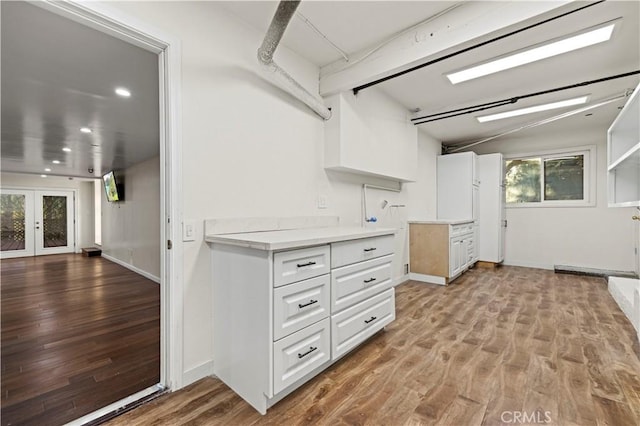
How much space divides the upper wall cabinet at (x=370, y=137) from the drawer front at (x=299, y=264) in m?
1.28

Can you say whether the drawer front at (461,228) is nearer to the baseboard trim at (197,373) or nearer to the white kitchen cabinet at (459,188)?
the white kitchen cabinet at (459,188)

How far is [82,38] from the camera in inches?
76.6

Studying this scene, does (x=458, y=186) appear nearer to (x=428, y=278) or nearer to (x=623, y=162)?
(x=428, y=278)

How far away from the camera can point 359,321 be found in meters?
2.08

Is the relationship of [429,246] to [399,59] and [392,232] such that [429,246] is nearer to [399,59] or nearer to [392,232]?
[392,232]

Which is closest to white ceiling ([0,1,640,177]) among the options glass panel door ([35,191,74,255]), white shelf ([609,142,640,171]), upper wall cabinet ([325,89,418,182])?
upper wall cabinet ([325,89,418,182])

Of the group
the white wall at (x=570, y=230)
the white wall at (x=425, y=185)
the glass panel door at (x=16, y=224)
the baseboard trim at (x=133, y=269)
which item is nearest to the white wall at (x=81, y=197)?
the glass panel door at (x=16, y=224)

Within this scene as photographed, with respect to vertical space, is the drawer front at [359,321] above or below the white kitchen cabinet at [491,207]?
below

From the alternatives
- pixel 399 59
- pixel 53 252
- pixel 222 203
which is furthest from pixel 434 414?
pixel 53 252

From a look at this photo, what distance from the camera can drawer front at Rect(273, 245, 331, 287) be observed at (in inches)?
59.4

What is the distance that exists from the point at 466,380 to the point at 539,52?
9.05 ft

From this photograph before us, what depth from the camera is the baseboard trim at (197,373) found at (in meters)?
1.76

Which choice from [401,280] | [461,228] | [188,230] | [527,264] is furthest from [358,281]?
[527,264]

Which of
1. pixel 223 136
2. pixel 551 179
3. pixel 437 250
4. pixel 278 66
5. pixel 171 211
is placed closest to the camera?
pixel 171 211
